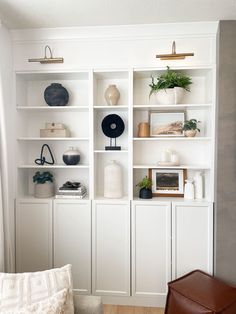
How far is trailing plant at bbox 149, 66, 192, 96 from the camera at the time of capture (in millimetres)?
2441

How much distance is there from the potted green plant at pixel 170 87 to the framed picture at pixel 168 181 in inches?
27.5

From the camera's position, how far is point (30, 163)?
113 inches

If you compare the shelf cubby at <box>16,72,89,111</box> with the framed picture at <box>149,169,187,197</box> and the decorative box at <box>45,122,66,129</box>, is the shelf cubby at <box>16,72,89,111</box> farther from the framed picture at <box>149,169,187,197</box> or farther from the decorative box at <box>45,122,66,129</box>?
the framed picture at <box>149,169,187,197</box>

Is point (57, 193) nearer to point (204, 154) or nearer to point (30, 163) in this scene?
point (30, 163)

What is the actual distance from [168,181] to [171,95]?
854mm

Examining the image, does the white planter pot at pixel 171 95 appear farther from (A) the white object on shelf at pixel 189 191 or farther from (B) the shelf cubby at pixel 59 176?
(B) the shelf cubby at pixel 59 176

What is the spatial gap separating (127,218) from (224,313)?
1046mm

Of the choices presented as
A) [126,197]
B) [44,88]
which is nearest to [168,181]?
[126,197]

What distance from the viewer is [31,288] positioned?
1488 millimetres

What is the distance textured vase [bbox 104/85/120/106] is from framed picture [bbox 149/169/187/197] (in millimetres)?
785

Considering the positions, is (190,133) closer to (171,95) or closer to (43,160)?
(171,95)

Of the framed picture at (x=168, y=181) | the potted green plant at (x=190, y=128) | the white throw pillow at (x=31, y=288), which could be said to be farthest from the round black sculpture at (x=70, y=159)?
the white throw pillow at (x=31, y=288)

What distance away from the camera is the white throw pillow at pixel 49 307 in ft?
4.40

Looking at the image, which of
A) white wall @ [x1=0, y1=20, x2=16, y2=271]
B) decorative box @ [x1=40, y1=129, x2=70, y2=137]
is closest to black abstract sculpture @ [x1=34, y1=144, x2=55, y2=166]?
decorative box @ [x1=40, y1=129, x2=70, y2=137]
